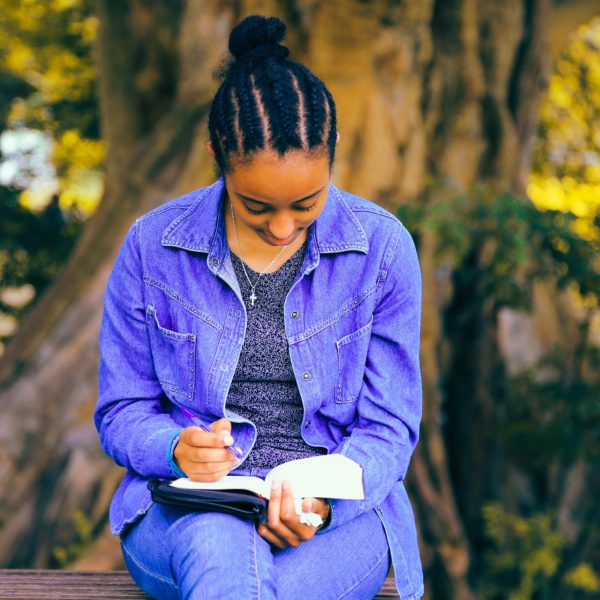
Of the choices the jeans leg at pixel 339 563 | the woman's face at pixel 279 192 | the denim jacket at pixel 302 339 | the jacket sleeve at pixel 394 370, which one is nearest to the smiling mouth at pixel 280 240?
the woman's face at pixel 279 192

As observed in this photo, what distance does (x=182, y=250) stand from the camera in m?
2.36

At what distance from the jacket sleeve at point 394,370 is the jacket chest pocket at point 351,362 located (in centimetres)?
2

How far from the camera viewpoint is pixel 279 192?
2127 mm

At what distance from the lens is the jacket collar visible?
2344mm

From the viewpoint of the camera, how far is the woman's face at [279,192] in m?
2.11

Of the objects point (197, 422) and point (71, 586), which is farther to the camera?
point (71, 586)

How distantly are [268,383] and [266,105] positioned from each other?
2.10 ft

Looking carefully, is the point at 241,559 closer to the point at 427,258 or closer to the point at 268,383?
the point at 268,383

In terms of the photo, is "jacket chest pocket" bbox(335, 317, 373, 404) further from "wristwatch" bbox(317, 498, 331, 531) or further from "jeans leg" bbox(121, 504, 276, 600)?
"jeans leg" bbox(121, 504, 276, 600)

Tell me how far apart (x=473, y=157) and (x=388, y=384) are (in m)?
3.71

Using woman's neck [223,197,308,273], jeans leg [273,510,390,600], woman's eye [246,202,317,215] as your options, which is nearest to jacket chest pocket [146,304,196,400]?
woman's neck [223,197,308,273]

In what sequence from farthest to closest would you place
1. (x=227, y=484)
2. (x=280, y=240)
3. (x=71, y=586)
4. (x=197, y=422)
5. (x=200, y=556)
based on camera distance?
(x=71, y=586)
(x=197, y=422)
(x=280, y=240)
(x=227, y=484)
(x=200, y=556)

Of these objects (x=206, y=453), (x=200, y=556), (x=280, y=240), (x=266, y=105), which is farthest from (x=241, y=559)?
(x=266, y=105)

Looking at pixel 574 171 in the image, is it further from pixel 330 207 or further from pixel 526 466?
pixel 330 207
